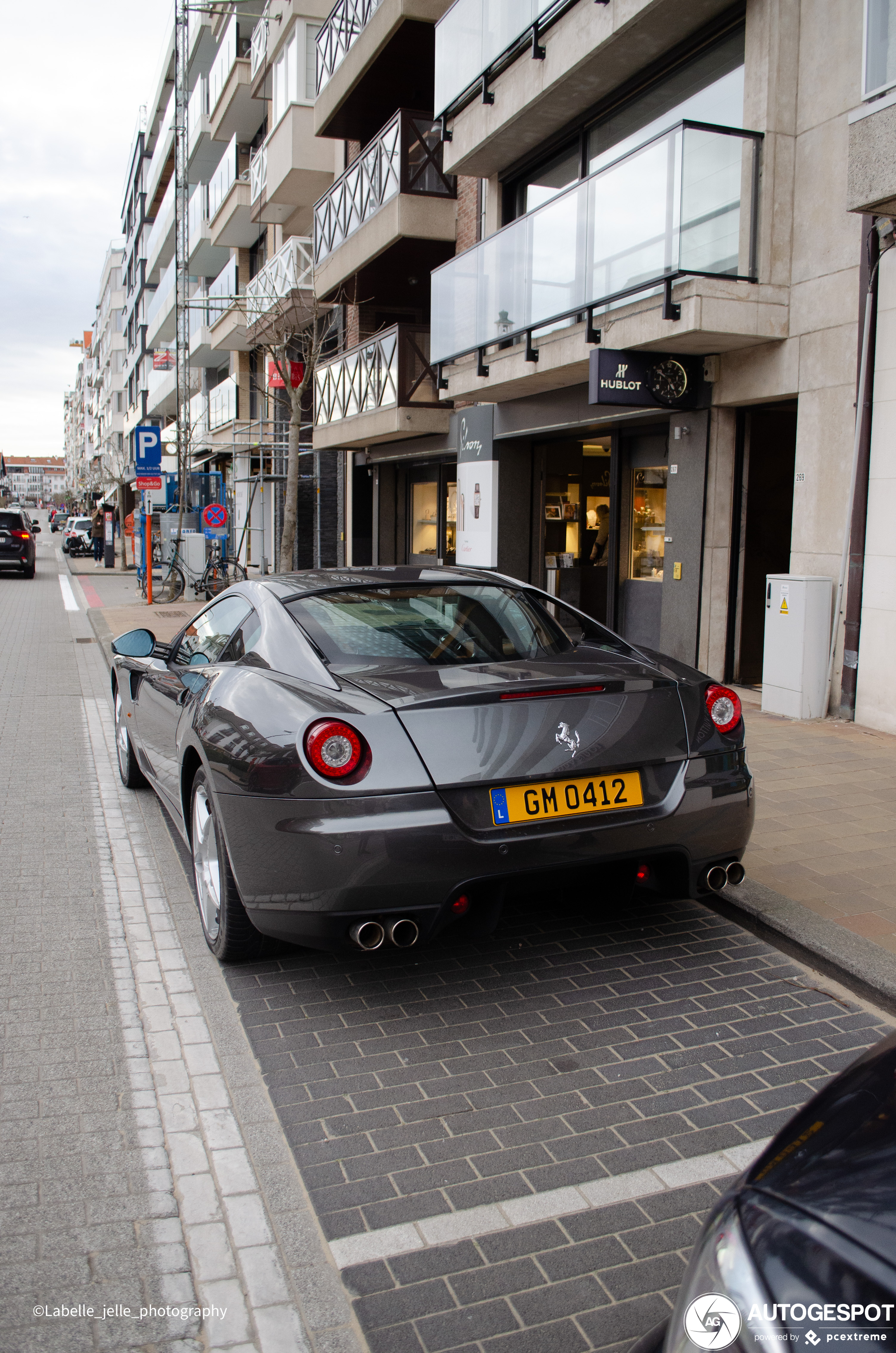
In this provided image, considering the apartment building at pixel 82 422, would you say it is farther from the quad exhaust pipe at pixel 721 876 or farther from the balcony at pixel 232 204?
the quad exhaust pipe at pixel 721 876

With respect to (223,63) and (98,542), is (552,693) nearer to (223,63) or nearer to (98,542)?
(223,63)

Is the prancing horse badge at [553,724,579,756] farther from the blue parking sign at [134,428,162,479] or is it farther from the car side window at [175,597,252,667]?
the blue parking sign at [134,428,162,479]

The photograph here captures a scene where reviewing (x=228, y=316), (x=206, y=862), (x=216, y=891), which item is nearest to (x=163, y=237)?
(x=228, y=316)

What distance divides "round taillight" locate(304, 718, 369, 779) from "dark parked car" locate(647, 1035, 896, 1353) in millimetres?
1982

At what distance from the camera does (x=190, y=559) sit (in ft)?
80.4

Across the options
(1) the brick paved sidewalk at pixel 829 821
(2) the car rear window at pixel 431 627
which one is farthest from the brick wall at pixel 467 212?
(2) the car rear window at pixel 431 627

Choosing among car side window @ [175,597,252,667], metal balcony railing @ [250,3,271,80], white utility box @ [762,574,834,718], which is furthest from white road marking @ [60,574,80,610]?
car side window @ [175,597,252,667]

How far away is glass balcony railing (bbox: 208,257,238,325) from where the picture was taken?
31.2 metres

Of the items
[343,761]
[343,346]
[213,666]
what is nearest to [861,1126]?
[343,761]

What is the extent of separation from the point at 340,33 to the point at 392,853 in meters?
18.6

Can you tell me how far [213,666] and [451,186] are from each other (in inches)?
556

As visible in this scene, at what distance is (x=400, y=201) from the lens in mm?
16109

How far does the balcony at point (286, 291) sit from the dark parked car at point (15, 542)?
11.3 meters

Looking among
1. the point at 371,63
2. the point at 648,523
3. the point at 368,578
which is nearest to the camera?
the point at 368,578
